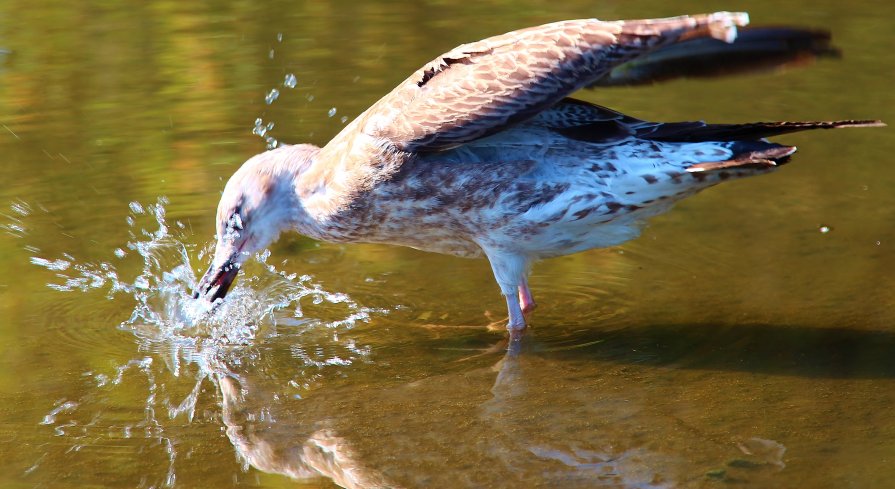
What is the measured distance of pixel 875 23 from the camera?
9258 mm

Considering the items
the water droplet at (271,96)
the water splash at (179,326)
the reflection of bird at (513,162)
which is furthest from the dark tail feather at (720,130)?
the water droplet at (271,96)

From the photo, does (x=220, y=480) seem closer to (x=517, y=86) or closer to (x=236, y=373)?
(x=236, y=373)

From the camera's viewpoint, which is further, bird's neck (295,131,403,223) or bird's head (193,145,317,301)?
bird's head (193,145,317,301)

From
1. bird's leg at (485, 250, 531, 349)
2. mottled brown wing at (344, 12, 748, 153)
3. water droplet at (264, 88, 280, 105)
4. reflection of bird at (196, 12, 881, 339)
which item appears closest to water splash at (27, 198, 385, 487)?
reflection of bird at (196, 12, 881, 339)

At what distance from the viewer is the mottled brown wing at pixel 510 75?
4727mm

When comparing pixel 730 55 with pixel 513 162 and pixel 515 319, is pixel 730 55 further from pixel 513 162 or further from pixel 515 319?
pixel 515 319

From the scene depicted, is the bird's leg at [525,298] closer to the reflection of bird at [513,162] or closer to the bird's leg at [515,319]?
the reflection of bird at [513,162]

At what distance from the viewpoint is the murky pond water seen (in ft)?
13.8

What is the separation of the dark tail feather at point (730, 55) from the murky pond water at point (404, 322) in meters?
1.05

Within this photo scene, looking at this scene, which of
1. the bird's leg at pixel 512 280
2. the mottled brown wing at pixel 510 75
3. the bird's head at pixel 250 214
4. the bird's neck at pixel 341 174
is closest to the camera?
the mottled brown wing at pixel 510 75

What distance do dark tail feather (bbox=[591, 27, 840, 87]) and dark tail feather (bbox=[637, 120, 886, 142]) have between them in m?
0.28

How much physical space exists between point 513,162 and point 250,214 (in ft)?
4.19

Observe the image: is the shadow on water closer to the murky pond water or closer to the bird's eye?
the murky pond water

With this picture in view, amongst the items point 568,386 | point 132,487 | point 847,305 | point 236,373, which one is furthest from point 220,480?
point 847,305
